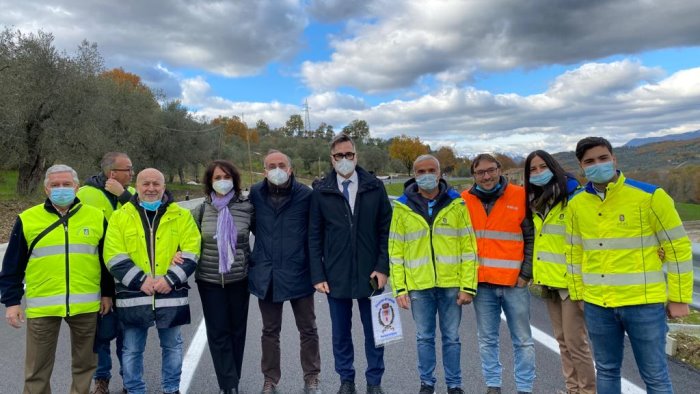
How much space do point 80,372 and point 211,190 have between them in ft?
5.68

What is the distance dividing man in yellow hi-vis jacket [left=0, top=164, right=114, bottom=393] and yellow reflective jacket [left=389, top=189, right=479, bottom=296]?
243 centimetres

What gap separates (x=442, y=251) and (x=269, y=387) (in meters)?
1.88

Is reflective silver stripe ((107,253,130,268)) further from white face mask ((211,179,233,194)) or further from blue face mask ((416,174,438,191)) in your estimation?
blue face mask ((416,174,438,191))

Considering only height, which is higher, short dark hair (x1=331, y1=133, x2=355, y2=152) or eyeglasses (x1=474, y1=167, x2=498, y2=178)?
short dark hair (x1=331, y1=133, x2=355, y2=152)

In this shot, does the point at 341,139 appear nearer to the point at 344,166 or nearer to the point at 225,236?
the point at 344,166

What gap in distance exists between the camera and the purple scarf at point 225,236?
12.6 ft

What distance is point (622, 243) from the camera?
9.61 feet

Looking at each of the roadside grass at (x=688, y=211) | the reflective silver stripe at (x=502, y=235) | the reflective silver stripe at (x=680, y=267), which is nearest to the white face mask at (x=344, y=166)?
the reflective silver stripe at (x=502, y=235)

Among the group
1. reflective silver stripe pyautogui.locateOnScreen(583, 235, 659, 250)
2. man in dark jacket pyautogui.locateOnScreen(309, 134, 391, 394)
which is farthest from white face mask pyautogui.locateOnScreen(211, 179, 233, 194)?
reflective silver stripe pyautogui.locateOnScreen(583, 235, 659, 250)

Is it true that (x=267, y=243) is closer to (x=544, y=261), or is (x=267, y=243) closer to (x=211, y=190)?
(x=211, y=190)

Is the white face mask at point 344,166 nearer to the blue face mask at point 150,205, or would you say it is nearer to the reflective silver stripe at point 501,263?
the reflective silver stripe at point 501,263

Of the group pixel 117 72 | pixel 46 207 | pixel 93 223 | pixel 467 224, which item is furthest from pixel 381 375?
pixel 117 72

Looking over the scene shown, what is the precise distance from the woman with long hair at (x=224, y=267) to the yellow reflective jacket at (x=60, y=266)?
836 millimetres

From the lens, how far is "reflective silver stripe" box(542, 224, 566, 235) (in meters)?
3.52
